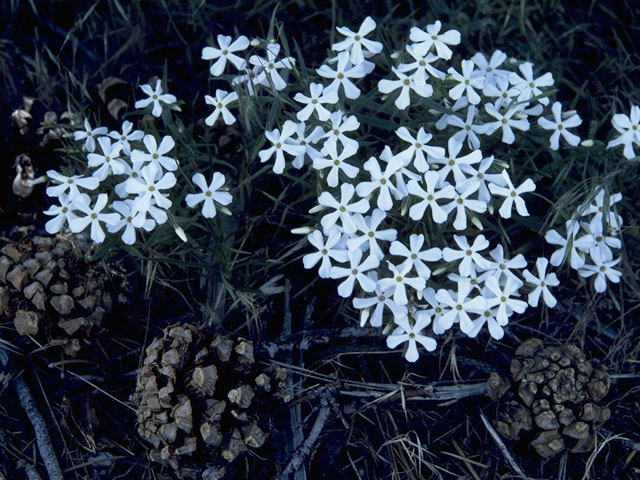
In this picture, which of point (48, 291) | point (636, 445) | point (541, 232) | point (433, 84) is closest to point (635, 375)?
point (636, 445)

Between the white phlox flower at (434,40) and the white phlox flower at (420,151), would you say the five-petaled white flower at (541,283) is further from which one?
the white phlox flower at (434,40)

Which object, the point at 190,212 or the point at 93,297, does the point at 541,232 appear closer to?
the point at 190,212

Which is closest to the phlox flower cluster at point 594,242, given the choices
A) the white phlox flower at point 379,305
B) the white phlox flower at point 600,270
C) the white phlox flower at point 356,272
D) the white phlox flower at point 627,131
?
the white phlox flower at point 600,270

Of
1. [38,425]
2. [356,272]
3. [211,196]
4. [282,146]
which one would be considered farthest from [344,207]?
[38,425]

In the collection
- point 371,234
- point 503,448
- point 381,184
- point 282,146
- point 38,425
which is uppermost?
point 282,146

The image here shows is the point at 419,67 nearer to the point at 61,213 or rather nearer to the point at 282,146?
the point at 282,146

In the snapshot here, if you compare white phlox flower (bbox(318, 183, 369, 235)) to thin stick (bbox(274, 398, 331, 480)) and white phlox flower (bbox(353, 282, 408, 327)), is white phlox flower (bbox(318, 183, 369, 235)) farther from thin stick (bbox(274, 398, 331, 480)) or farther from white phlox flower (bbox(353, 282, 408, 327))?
thin stick (bbox(274, 398, 331, 480))
